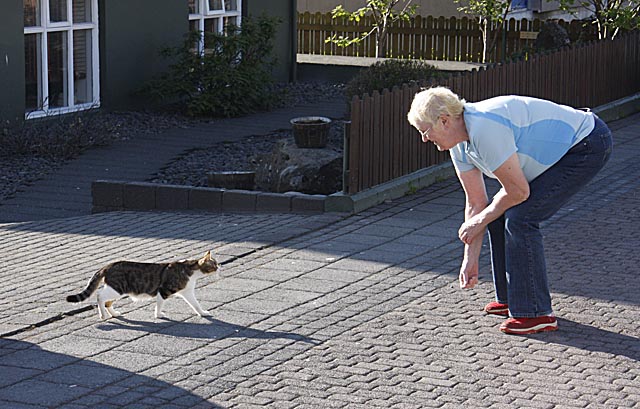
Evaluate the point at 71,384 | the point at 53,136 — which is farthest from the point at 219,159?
the point at 71,384

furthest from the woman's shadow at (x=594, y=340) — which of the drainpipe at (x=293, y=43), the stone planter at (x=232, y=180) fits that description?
the drainpipe at (x=293, y=43)

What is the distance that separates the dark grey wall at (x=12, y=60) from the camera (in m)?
15.5

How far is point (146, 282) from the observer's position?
733 cm

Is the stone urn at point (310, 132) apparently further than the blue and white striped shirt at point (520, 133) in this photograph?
Yes

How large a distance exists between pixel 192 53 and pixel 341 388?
12878mm

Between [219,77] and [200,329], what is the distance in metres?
11.3

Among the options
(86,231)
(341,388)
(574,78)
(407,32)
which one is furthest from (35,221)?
(407,32)

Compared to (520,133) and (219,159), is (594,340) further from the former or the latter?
(219,159)

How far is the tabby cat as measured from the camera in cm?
729

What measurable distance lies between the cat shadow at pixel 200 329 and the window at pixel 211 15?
39.9ft

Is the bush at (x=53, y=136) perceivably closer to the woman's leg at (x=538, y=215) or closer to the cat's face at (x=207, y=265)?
the cat's face at (x=207, y=265)

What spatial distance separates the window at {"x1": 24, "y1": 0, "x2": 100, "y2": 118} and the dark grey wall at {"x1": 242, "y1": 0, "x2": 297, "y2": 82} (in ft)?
19.2

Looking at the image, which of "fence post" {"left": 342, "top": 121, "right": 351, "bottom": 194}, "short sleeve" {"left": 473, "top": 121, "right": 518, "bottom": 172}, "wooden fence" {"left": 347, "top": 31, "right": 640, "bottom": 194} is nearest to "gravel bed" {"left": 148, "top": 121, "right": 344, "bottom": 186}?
"wooden fence" {"left": 347, "top": 31, "right": 640, "bottom": 194}

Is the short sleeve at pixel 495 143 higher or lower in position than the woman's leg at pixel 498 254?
higher
